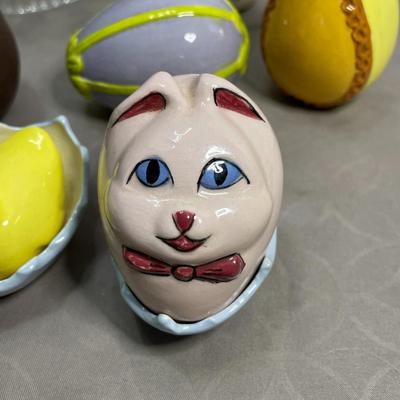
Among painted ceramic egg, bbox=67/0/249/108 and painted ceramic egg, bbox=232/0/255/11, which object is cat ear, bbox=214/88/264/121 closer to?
painted ceramic egg, bbox=67/0/249/108

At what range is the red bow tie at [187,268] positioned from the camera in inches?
24.1

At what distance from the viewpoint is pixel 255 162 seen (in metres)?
0.62

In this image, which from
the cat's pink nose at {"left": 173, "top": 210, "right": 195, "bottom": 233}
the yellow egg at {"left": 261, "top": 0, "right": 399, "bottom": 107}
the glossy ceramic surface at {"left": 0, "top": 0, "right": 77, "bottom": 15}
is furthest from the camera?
the glossy ceramic surface at {"left": 0, "top": 0, "right": 77, "bottom": 15}

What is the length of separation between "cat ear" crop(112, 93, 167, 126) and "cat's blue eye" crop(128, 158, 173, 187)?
7cm

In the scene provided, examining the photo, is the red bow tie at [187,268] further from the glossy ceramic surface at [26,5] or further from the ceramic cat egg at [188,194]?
the glossy ceramic surface at [26,5]

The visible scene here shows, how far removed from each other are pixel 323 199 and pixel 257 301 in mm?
218

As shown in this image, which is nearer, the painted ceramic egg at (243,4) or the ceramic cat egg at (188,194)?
the ceramic cat egg at (188,194)

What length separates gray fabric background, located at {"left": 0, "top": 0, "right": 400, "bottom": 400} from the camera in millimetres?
681

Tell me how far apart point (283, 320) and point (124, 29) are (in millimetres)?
512

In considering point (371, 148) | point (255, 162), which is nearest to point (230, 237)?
point (255, 162)

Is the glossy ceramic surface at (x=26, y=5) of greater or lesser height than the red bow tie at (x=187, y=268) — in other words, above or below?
below

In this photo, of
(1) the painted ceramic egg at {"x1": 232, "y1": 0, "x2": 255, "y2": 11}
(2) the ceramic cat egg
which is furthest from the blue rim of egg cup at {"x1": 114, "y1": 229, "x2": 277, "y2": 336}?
(1) the painted ceramic egg at {"x1": 232, "y1": 0, "x2": 255, "y2": 11}

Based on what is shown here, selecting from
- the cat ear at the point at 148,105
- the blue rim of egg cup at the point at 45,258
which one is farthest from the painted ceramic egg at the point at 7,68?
the cat ear at the point at 148,105

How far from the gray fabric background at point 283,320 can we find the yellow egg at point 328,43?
0.10 meters
